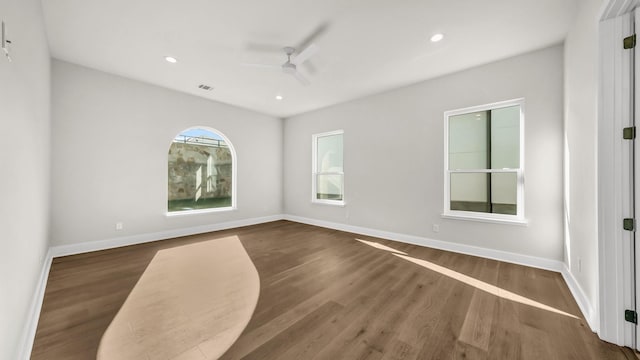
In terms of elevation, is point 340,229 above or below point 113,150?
below

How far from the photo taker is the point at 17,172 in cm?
150

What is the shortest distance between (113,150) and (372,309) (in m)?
4.54

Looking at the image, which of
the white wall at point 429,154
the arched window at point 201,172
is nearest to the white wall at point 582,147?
the white wall at point 429,154

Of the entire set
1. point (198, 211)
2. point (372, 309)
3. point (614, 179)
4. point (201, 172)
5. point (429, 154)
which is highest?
point (429, 154)

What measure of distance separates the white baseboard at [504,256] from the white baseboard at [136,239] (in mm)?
2346

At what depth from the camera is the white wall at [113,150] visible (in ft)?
11.3

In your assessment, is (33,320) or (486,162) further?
(486,162)

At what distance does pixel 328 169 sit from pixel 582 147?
4.15m

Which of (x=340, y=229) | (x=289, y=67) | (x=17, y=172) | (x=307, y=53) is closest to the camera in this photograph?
(x=17, y=172)

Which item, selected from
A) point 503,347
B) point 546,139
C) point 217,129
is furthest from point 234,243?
point 546,139

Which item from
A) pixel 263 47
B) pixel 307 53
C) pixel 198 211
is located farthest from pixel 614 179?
pixel 198 211

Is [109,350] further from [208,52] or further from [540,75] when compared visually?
[540,75]

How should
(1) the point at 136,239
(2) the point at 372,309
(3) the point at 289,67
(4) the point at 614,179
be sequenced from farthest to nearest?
(1) the point at 136,239 → (3) the point at 289,67 → (2) the point at 372,309 → (4) the point at 614,179

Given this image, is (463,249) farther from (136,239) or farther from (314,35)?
(136,239)
